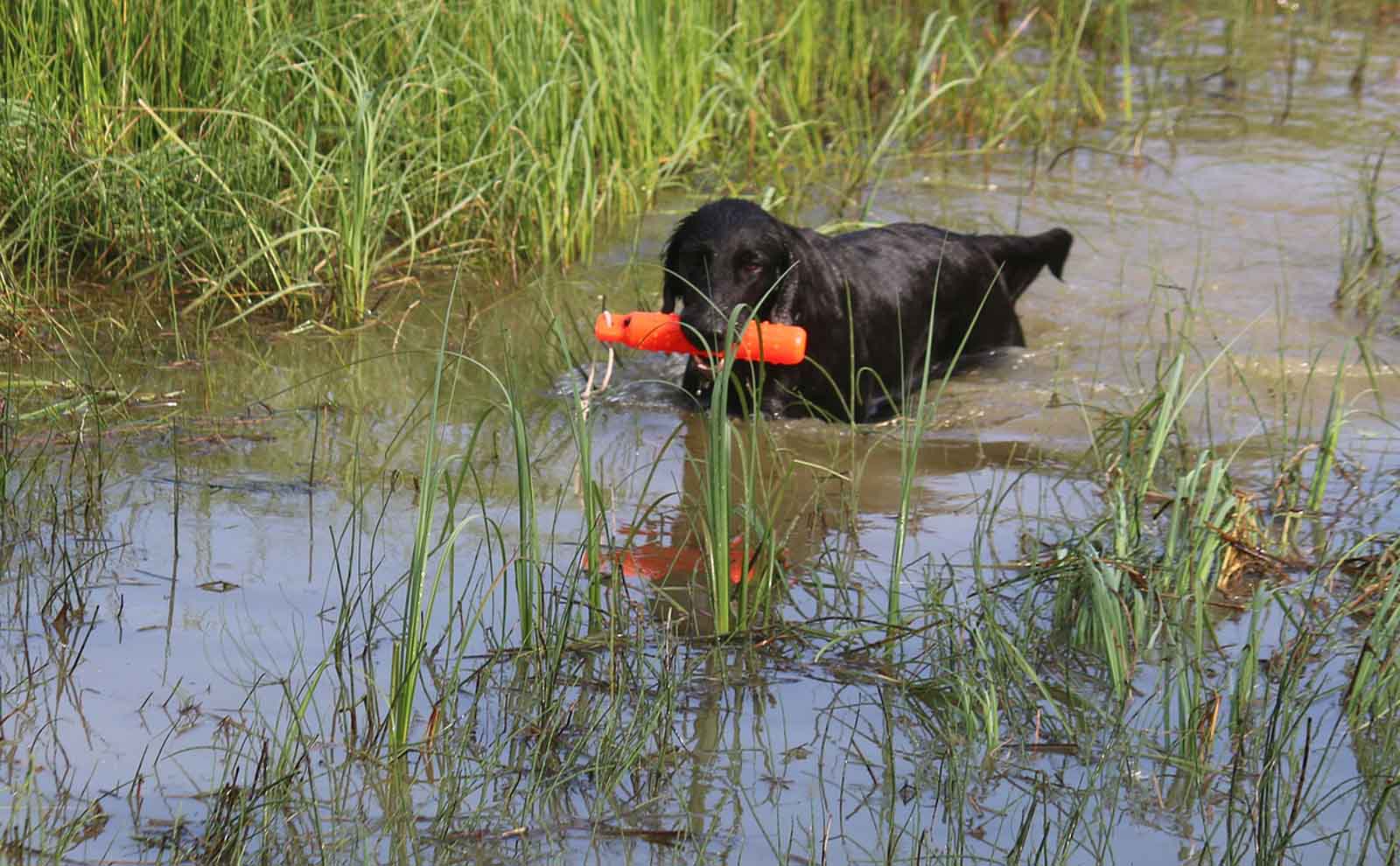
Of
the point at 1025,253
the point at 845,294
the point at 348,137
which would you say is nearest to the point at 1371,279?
the point at 1025,253

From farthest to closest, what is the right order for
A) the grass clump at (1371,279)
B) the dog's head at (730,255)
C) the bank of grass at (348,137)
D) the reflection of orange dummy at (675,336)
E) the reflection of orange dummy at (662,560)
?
the grass clump at (1371,279)
the bank of grass at (348,137)
the dog's head at (730,255)
the reflection of orange dummy at (675,336)
the reflection of orange dummy at (662,560)

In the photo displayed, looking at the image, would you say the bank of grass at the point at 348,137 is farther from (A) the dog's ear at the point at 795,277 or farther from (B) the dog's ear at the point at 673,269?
(A) the dog's ear at the point at 795,277

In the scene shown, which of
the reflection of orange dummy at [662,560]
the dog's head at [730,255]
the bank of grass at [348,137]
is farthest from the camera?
the bank of grass at [348,137]

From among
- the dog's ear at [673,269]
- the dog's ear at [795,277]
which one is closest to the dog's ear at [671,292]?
the dog's ear at [673,269]

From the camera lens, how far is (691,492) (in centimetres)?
494

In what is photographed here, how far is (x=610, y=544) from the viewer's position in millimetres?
3477

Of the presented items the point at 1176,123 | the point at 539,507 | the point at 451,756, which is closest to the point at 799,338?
the point at 539,507

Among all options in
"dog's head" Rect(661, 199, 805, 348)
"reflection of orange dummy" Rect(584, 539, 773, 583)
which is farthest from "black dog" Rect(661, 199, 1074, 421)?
"reflection of orange dummy" Rect(584, 539, 773, 583)

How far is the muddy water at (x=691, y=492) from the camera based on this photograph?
2.99 metres

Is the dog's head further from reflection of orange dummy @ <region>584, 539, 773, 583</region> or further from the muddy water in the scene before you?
reflection of orange dummy @ <region>584, 539, 773, 583</region>

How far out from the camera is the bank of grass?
231 inches

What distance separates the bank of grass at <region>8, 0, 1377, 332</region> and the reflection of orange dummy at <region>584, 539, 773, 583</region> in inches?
80.2

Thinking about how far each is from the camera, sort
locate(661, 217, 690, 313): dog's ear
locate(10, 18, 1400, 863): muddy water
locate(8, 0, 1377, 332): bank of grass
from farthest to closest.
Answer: locate(8, 0, 1377, 332): bank of grass < locate(661, 217, 690, 313): dog's ear < locate(10, 18, 1400, 863): muddy water

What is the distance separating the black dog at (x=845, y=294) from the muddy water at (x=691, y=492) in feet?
0.63
